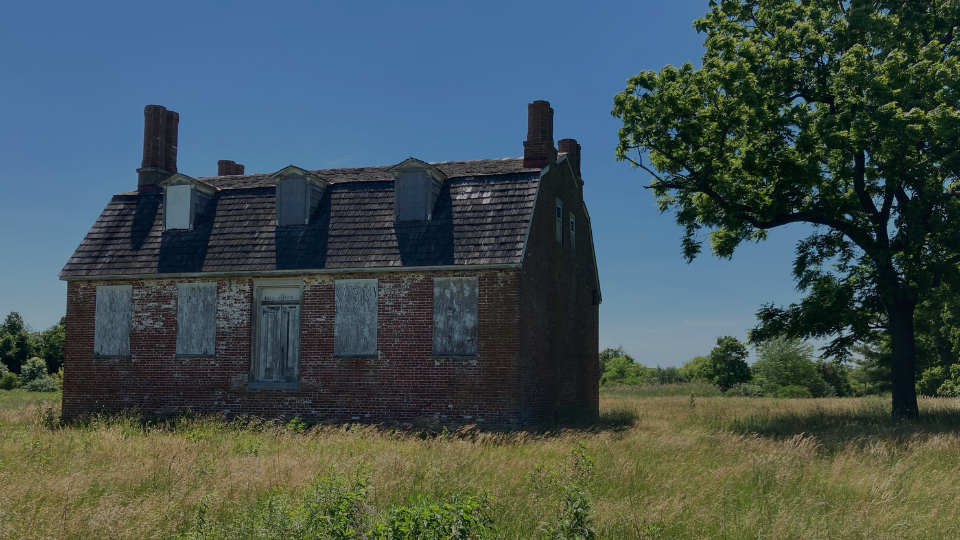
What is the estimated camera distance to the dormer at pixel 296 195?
20281mm

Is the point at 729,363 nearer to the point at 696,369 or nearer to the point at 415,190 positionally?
the point at 696,369

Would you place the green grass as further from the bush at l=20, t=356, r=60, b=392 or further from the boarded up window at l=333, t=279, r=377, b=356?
the boarded up window at l=333, t=279, r=377, b=356

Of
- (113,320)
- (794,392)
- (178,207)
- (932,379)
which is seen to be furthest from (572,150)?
(932,379)

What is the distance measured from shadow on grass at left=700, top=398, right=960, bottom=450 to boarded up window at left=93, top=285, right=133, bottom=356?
15.3 m

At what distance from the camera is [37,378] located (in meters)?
45.1

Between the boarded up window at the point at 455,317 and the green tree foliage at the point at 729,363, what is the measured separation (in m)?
30.3

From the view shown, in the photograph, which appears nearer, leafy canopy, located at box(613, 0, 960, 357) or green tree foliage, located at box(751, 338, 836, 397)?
leafy canopy, located at box(613, 0, 960, 357)

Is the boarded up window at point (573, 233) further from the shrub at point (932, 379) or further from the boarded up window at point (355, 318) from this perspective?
the shrub at point (932, 379)

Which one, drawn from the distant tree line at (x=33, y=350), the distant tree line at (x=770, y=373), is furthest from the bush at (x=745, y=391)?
the distant tree line at (x=33, y=350)

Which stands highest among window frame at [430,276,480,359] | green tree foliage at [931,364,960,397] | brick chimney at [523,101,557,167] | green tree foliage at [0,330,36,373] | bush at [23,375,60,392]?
brick chimney at [523,101,557,167]

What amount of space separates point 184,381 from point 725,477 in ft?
47.0

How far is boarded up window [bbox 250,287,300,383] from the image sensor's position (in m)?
19.4

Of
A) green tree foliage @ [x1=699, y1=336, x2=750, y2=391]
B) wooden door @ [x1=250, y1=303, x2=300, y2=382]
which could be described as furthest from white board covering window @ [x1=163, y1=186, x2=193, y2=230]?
green tree foliage @ [x1=699, y1=336, x2=750, y2=391]

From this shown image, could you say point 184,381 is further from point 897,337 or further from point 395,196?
point 897,337
